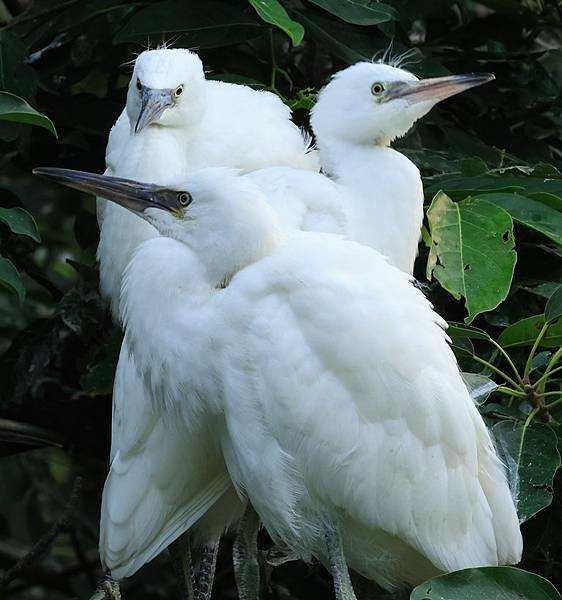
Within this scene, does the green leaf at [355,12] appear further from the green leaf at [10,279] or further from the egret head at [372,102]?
the green leaf at [10,279]

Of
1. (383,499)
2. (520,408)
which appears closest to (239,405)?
(383,499)

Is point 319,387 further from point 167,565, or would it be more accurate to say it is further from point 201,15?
point 167,565

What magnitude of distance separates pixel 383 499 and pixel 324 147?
1035 millimetres

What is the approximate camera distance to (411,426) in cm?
246

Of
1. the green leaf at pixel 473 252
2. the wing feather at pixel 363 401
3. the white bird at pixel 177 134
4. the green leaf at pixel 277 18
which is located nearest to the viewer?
the wing feather at pixel 363 401

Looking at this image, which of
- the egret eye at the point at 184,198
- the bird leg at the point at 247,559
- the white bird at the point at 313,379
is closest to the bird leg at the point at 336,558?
the white bird at the point at 313,379

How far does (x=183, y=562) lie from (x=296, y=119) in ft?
4.00

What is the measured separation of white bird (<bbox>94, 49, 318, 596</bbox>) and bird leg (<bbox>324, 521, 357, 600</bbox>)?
12.3 inches

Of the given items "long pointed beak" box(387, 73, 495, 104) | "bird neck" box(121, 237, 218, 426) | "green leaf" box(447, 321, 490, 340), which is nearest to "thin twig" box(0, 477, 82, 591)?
"bird neck" box(121, 237, 218, 426)

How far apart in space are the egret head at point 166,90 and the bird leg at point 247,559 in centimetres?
91

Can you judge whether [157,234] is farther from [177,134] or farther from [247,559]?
[247,559]

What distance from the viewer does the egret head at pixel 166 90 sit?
296 cm

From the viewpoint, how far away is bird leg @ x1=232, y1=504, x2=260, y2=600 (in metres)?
2.77

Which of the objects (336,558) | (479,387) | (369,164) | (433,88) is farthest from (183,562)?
(433,88)
